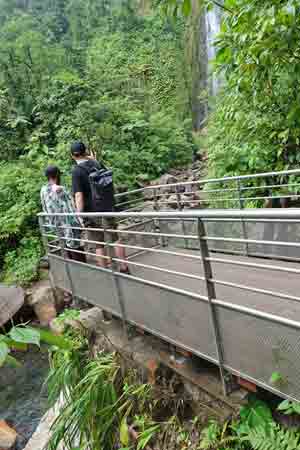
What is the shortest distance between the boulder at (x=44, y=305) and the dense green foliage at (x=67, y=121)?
0.93 m

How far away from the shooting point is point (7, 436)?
13.0ft

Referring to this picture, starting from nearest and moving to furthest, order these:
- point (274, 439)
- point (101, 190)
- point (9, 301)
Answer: point (274, 439)
point (101, 190)
point (9, 301)

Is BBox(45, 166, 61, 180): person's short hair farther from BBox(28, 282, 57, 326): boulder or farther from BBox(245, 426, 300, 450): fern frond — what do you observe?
BBox(245, 426, 300, 450): fern frond

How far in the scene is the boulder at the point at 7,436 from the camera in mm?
3854

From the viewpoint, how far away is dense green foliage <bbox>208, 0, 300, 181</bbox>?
3.07 m

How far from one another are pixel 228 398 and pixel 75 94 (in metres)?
11.7

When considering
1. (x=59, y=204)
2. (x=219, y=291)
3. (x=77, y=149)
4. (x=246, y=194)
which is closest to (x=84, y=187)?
(x=77, y=149)

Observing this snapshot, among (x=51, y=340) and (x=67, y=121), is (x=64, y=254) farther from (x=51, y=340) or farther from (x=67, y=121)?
(x=67, y=121)

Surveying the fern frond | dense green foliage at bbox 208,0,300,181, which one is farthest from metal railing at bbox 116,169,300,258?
the fern frond

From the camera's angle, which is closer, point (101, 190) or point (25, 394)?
point (101, 190)

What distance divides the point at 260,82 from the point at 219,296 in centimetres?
238

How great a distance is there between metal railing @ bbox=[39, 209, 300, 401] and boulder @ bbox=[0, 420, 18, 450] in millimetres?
1706

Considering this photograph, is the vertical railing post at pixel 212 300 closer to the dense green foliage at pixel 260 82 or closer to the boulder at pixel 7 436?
the dense green foliage at pixel 260 82

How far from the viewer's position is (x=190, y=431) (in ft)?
9.22
